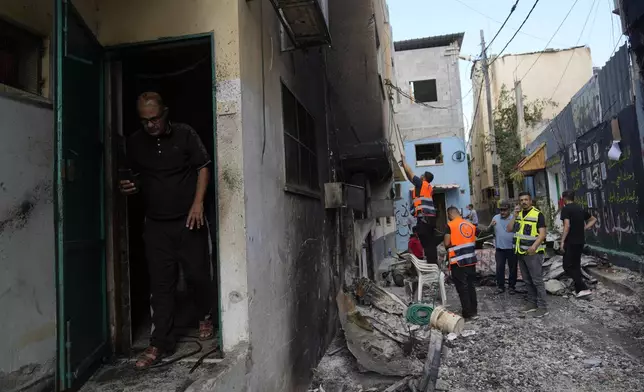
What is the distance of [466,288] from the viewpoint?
6.75 meters

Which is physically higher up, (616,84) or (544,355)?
(616,84)

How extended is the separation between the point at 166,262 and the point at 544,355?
447 cm

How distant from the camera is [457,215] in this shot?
7.02 metres

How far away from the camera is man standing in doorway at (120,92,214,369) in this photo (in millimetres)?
3018

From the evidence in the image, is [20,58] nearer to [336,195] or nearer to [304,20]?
[304,20]

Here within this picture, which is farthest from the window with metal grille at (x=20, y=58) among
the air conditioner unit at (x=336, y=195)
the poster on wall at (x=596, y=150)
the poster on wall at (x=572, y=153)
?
the poster on wall at (x=572, y=153)

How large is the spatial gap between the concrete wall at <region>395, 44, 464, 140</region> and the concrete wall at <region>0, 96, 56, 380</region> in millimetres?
18112

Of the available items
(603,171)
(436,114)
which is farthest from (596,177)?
(436,114)

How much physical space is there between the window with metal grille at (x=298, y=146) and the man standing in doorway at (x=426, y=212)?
142 inches

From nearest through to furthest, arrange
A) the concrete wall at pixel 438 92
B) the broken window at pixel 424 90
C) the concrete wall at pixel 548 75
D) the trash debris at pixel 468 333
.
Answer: the trash debris at pixel 468 333 → the concrete wall at pixel 548 75 → the concrete wall at pixel 438 92 → the broken window at pixel 424 90

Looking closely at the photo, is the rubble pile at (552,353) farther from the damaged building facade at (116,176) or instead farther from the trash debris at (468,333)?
the damaged building facade at (116,176)

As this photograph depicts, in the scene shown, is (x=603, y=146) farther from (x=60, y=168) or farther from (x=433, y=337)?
(x=60, y=168)

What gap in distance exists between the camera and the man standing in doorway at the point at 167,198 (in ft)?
9.90

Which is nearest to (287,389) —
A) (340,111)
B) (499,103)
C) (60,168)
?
(60,168)
